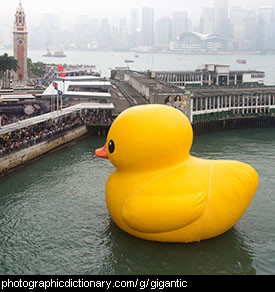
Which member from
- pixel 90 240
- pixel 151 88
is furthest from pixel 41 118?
pixel 90 240

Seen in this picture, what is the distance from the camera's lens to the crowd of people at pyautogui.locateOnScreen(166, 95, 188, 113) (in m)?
50.8

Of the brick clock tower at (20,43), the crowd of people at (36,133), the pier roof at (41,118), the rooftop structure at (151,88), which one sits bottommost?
the crowd of people at (36,133)

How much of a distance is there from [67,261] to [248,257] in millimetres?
7122

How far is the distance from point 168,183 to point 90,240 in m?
4.49

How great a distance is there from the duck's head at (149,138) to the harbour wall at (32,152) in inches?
582

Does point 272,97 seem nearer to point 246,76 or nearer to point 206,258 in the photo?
point 246,76

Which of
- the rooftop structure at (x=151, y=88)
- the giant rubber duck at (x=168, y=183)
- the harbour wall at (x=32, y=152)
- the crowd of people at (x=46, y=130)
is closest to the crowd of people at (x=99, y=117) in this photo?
the crowd of people at (x=46, y=130)

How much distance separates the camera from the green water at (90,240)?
732 inches

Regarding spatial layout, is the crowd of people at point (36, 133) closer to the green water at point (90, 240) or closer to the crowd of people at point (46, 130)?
the crowd of people at point (46, 130)

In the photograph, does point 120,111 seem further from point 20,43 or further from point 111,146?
point 20,43

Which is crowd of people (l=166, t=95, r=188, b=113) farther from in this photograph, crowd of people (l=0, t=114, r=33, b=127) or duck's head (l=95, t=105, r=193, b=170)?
duck's head (l=95, t=105, r=193, b=170)

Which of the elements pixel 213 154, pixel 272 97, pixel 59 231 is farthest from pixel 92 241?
pixel 272 97

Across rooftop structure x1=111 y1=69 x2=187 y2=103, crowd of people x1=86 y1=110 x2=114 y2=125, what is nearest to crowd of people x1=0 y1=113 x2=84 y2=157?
crowd of people x1=86 y1=110 x2=114 y2=125

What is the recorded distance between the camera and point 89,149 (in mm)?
40969
